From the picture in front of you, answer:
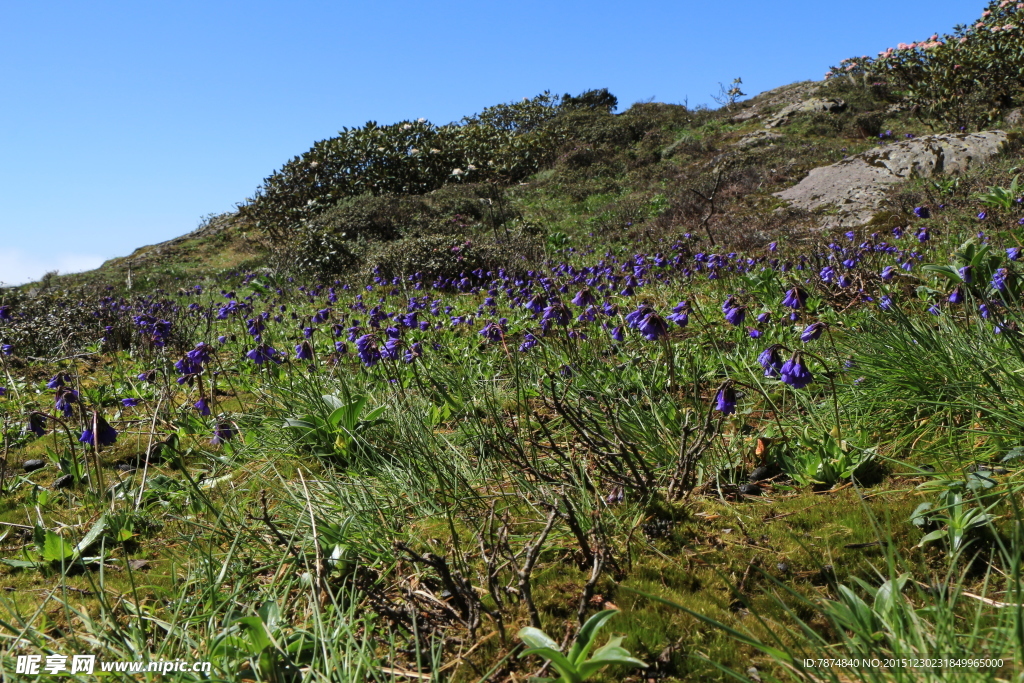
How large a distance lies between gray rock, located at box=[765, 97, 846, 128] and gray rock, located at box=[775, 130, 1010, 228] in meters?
11.8

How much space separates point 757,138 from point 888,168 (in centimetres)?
975

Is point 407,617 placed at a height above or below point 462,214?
below

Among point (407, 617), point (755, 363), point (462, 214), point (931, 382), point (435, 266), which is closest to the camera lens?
point (407, 617)

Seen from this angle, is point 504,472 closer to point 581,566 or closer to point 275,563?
point 581,566

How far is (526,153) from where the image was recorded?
2609 centimetres

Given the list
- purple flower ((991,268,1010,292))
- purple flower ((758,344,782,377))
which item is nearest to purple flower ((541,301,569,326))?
purple flower ((758,344,782,377))

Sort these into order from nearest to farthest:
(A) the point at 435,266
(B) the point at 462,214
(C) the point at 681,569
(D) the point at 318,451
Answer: (C) the point at 681,569, (D) the point at 318,451, (A) the point at 435,266, (B) the point at 462,214

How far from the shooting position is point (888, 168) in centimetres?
1256

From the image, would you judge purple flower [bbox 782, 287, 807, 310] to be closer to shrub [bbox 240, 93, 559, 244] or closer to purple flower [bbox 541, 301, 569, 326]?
purple flower [bbox 541, 301, 569, 326]

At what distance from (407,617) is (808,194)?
13.0 m

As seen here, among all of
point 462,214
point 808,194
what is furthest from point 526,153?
point 808,194

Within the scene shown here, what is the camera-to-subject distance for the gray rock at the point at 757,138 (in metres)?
21.0

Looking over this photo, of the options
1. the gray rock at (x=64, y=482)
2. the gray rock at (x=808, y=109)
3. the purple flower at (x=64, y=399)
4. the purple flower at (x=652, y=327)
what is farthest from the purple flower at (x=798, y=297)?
the gray rock at (x=808, y=109)

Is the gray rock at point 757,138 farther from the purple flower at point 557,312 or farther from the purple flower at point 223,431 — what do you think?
the purple flower at point 223,431
